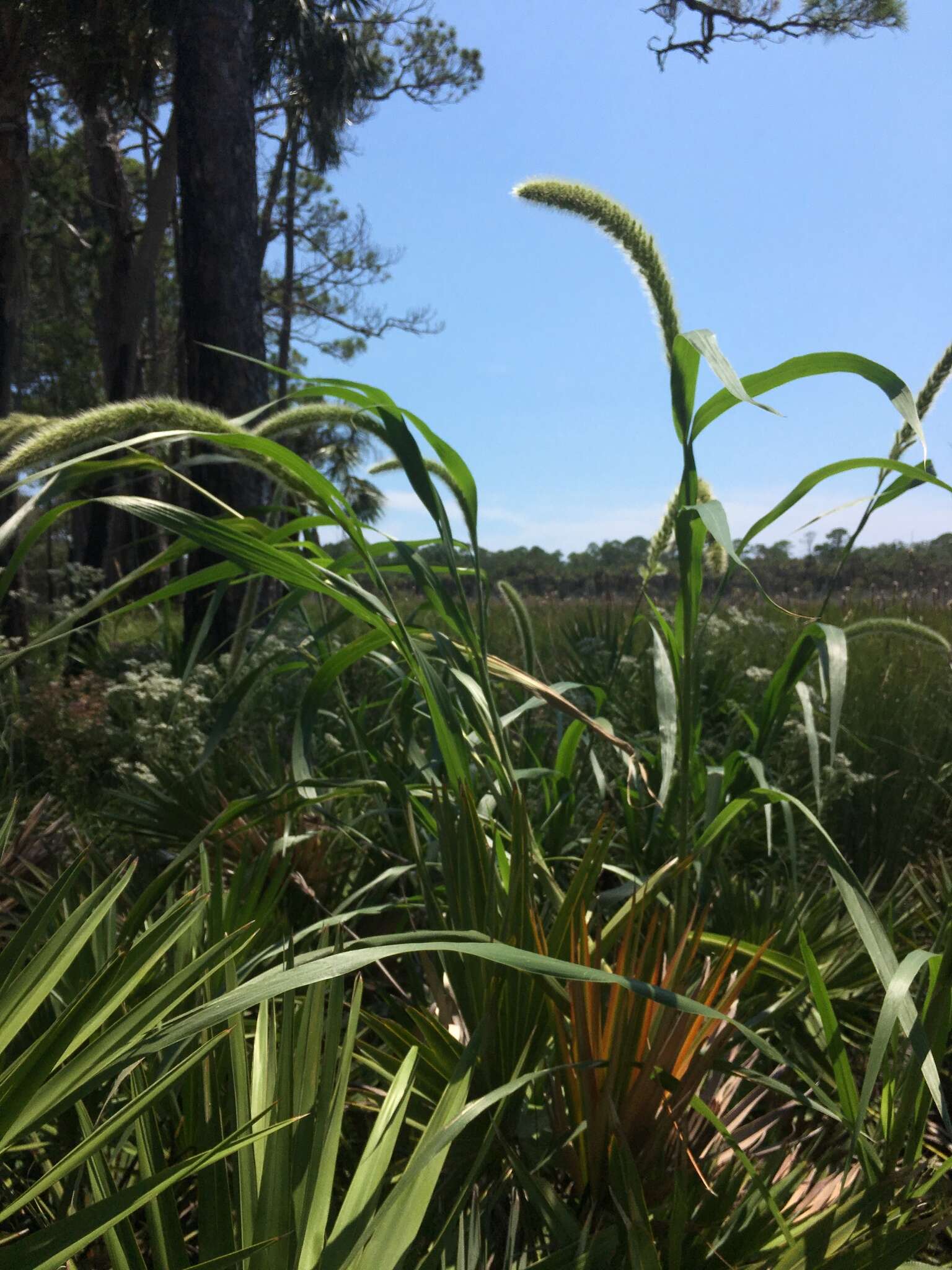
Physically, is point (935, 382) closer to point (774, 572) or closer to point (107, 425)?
point (107, 425)

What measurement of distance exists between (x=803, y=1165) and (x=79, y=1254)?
31.4 inches

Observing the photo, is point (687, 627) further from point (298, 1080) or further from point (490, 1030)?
point (298, 1080)

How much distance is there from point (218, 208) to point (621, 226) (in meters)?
4.75

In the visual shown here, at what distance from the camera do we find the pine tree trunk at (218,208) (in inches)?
206

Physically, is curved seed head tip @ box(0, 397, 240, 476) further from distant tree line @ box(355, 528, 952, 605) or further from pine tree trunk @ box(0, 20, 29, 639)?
pine tree trunk @ box(0, 20, 29, 639)

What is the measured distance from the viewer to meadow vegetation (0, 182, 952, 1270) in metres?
0.74

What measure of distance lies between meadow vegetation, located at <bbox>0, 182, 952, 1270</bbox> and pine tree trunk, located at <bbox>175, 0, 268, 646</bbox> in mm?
3539

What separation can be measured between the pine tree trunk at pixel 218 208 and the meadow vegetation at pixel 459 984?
11.6 feet

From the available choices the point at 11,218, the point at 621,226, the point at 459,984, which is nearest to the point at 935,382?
the point at 621,226

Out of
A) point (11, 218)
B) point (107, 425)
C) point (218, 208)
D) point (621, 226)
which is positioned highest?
point (11, 218)

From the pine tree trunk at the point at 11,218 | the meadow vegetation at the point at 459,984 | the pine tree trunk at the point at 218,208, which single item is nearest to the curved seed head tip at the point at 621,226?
the meadow vegetation at the point at 459,984

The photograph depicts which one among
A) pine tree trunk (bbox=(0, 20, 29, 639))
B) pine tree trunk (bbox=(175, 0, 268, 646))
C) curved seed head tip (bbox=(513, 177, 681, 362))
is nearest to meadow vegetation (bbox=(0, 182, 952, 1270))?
curved seed head tip (bbox=(513, 177, 681, 362))

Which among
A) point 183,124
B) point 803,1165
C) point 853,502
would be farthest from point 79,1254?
point 183,124

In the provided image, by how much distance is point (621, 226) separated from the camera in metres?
1.39
